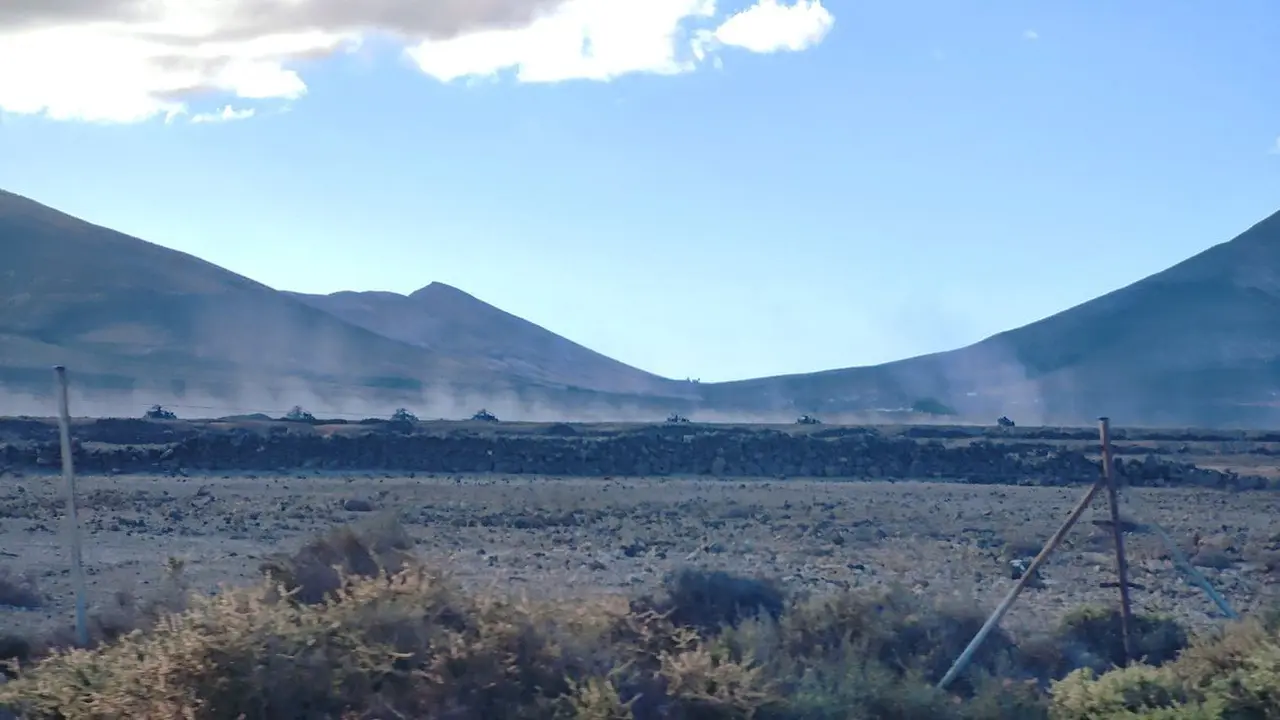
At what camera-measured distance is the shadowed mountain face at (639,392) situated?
118m

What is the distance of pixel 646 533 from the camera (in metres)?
30.7

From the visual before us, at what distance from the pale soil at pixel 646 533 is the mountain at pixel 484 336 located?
12219 centimetres

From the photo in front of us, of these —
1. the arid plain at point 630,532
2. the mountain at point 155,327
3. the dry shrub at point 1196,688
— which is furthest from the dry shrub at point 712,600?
the mountain at point 155,327

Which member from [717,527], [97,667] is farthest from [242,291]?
[97,667]

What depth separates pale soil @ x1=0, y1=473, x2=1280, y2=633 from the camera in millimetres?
21984

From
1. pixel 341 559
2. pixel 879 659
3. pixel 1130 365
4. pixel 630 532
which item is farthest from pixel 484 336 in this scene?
pixel 879 659

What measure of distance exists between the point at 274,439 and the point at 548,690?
4704cm

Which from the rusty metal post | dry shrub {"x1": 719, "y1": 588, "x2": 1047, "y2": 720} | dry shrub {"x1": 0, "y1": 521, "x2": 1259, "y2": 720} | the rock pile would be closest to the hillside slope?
the rock pile

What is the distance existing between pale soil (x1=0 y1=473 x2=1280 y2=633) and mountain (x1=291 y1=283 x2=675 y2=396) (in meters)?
122

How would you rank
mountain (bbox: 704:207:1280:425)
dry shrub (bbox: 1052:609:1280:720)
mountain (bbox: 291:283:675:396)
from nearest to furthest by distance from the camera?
dry shrub (bbox: 1052:609:1280:720)
mountain (bbox: 704:207:1280:425)
mountain (bbox: 291:283:675:396)

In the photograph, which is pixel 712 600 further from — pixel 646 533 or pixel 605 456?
pixel 605 456

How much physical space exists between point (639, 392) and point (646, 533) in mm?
133188

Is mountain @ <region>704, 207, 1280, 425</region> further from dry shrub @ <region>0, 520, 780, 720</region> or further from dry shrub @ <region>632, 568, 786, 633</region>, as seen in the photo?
dry shrub @ <region>0, 520, 780, 720</region>

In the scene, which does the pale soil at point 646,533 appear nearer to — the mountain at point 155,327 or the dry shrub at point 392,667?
the dry shrub at point 392,667
